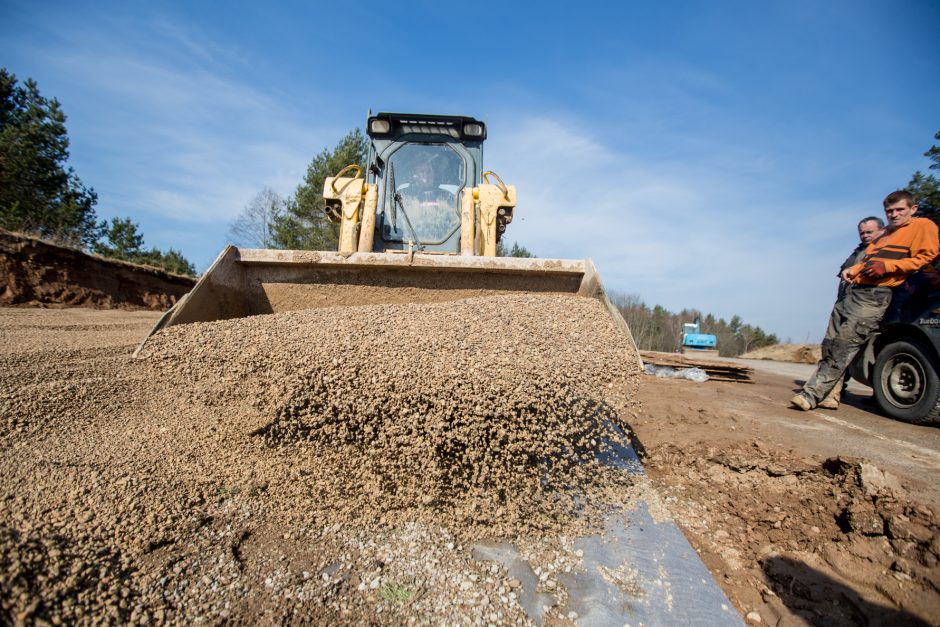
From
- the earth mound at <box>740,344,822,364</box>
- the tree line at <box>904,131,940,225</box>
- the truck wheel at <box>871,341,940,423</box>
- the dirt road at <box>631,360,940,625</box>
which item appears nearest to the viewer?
the dirt road at <box>631,360,940,625</box>

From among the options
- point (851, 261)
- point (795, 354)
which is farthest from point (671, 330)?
point (851, 261)

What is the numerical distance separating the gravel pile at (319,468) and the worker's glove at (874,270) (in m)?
2.26

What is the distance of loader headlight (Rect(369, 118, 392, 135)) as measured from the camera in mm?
4602

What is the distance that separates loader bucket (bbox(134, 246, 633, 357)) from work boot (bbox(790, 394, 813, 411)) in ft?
7.26

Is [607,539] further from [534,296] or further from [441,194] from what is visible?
[441,194]

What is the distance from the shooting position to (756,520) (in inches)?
89.5

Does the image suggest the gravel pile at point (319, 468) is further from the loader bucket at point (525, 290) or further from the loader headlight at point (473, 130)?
the loader headlight at point (473, 130)

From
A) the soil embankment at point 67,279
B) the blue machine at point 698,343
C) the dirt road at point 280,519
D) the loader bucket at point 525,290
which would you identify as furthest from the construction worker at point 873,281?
the blue machine at point 698,343

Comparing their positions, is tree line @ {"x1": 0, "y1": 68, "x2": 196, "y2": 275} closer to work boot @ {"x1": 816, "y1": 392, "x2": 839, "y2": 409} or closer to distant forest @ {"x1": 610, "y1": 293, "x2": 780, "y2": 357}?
work boot @ {"x1": 816, "y1": 392, "x2": 839, "y2": 409}

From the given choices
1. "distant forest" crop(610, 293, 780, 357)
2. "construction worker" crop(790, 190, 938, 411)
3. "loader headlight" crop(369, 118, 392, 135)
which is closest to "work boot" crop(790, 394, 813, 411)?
"construction worker" crop(790, 190, 938, 411)

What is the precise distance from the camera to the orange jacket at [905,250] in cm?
303

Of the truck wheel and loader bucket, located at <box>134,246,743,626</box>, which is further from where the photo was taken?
the truck wheel

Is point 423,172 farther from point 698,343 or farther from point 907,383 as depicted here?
point 698,343

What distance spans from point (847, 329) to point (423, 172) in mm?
3877
